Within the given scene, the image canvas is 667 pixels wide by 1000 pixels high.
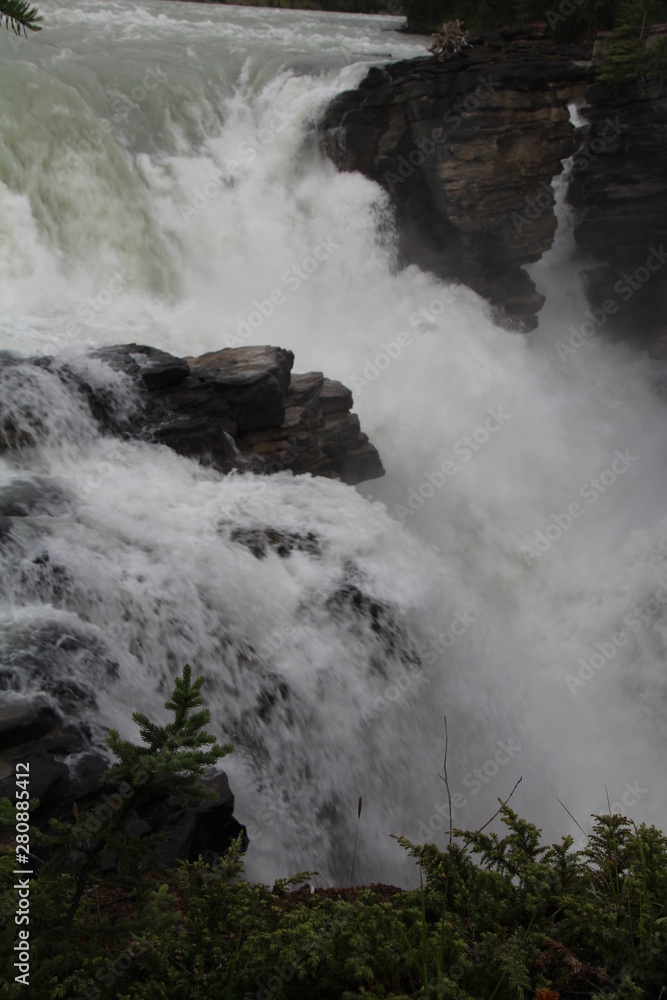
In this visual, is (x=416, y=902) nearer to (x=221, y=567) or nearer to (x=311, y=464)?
(x=221, y=567)

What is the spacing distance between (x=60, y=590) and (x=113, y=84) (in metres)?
13.4

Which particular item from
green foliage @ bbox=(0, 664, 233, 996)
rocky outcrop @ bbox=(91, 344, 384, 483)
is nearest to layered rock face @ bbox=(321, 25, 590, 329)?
rocky outcrop @ bbox=(91, 344, 384, 483)

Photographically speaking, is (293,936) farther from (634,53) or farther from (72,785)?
(634,53)

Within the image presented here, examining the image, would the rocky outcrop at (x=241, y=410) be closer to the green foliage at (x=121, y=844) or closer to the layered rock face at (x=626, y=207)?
the green foliage at (x=121, y=844)

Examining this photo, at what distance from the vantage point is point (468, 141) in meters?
17.4

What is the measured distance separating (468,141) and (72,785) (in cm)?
1695

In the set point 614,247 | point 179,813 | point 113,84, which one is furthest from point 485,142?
point 179,813

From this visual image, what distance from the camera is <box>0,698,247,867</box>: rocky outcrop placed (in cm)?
480

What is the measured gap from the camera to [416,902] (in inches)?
125

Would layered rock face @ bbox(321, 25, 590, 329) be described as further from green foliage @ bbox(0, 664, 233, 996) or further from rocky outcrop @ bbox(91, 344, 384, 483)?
green foliage @ bbox(0, 664, 233, 996)

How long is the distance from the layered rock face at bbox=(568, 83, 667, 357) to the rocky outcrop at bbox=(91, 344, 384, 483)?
39.8 feet

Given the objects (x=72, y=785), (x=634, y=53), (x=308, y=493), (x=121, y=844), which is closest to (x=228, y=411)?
(x=308, y=493)

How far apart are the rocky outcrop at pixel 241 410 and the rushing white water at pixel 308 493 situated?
47 centimetres

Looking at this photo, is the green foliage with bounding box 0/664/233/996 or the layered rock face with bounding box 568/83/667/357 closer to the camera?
the green foliage with bounding box 0/664/233/996
